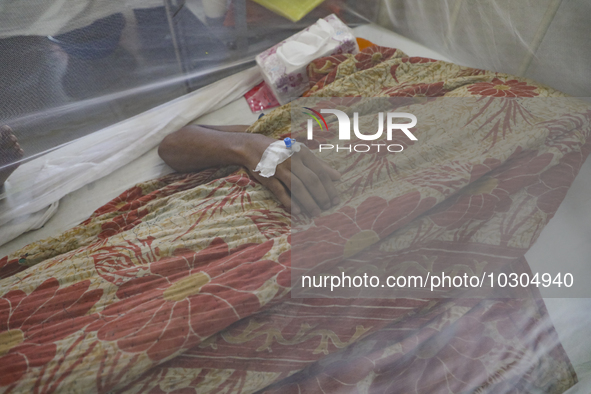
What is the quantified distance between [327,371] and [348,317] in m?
0.10

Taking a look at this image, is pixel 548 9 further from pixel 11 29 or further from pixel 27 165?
pixel 27 165

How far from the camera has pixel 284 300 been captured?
0.61 meters

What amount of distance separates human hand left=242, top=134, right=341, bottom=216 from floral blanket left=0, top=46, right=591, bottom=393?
0.03 meters

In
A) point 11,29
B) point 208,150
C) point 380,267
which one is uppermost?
point 11,29

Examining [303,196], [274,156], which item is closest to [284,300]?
[303,196]

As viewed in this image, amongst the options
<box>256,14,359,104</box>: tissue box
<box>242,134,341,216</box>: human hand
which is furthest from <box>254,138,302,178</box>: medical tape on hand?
<box>256,14,359,104</box>: tissue box

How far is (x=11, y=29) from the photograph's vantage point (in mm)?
764

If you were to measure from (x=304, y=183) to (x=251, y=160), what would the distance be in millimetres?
179

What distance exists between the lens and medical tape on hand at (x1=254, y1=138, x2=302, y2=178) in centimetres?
81

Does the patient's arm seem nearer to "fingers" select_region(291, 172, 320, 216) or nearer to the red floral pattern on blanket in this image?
"fingers" select_region(291, 172, 320, 216)

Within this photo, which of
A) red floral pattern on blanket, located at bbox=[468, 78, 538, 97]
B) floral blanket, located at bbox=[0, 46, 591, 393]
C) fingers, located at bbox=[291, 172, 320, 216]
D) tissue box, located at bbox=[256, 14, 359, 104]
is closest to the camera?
floral blanket, located at bbox=[0, 46, 591, 393]

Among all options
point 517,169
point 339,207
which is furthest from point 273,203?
point 517,169

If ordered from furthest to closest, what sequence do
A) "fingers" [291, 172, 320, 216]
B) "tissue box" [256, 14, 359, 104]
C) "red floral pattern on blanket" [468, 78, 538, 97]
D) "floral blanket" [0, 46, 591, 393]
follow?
"tissue box" [256, 14, 359, 104], "red floral pattern on blanket" [468, 78, 538, 97], "fingers" [291, 172, 320, 216], "floral blanket" [0, 46, 591, 393]

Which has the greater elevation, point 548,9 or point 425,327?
point 548,9
